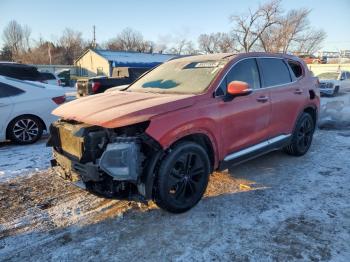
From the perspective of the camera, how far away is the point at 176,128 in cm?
337

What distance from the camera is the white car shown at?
21.3 ft

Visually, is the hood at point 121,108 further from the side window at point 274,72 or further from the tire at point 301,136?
the tire at point 301,136

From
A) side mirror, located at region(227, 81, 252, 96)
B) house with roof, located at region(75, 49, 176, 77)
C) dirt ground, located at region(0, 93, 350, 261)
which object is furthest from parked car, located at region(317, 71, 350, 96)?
house with roof, located at region(75, 49, 176, 77)

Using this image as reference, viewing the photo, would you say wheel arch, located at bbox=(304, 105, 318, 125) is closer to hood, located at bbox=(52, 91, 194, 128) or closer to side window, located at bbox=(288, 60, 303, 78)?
side window, located at bbox=(288, 60, 303, 78)

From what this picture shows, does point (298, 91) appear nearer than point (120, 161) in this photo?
A: No

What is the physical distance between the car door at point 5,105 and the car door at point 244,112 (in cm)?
470

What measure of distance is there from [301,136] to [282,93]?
1.20 metres

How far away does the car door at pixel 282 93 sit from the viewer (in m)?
4.79

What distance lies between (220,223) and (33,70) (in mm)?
12464

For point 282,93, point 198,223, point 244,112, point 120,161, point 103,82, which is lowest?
point 198,223

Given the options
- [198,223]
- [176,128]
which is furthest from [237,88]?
[198,223]

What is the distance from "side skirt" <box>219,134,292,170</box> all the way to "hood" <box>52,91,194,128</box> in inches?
40.5

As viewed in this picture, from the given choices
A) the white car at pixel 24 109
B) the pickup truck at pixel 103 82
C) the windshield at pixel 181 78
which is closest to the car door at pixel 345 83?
the pickup truck at pixel 103 82

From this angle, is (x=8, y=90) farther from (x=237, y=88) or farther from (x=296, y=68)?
(x=296, y=68)
